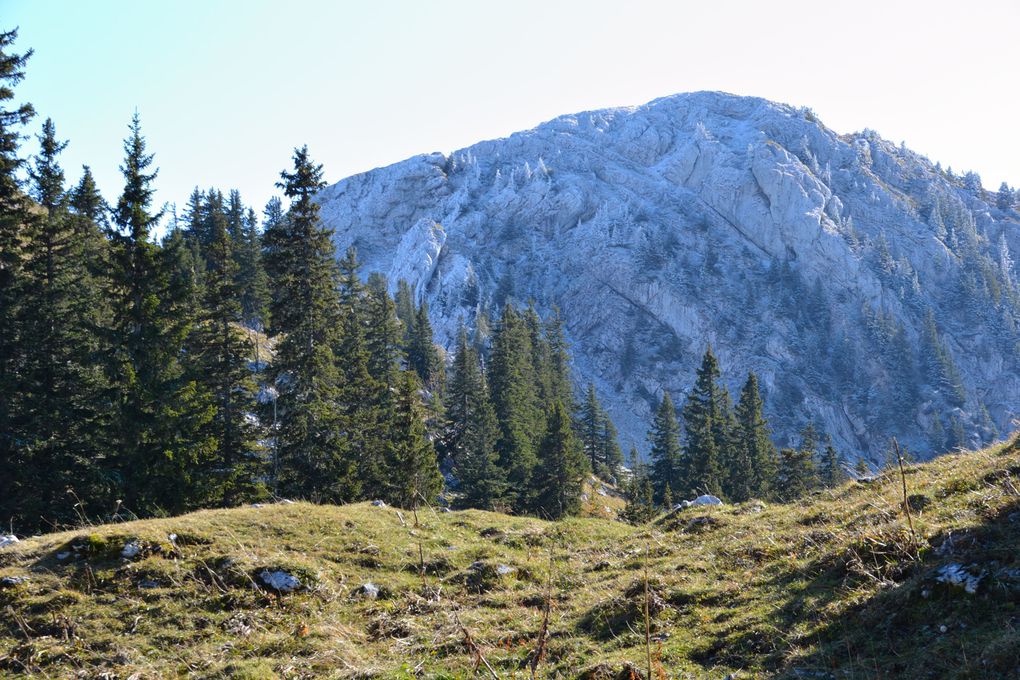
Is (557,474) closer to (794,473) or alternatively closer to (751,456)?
(794,473)

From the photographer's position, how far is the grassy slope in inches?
254

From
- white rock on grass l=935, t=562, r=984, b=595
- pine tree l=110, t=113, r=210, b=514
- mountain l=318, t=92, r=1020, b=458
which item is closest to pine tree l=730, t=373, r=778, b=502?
pine tree l=110, t=113, r=210, b=514

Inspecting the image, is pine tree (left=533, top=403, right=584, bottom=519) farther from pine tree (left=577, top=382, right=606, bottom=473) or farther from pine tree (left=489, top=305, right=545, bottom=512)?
pine tree (left=577, top=382, right=606, bottom=473)

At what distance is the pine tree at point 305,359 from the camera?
27016 millimetres

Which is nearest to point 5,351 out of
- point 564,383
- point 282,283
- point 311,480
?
point 282,283

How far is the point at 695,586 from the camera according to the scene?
9.90 meters

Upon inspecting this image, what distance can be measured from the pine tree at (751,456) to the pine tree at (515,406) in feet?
55.8

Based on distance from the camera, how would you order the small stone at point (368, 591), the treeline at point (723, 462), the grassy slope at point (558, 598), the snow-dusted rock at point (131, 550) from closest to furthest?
1. the grassy slope at point (558, 598)
2. the small stone at point (368, 591)
3. the snow-dusted rock at point (131, 550)
4. the treeline at point (723, 462)

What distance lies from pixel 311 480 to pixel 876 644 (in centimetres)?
2494

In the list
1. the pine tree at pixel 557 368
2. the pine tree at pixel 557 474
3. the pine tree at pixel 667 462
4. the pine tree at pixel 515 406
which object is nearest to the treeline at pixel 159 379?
the pine tree at pixel 557 474

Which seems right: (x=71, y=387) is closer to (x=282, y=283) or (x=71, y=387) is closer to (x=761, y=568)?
(x=282, y=283)

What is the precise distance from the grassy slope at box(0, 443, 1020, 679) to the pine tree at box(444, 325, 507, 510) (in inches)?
890

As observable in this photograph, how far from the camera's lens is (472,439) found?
46.2 meters

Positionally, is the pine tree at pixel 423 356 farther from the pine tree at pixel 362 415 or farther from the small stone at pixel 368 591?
the small stone at pixel 368 591
